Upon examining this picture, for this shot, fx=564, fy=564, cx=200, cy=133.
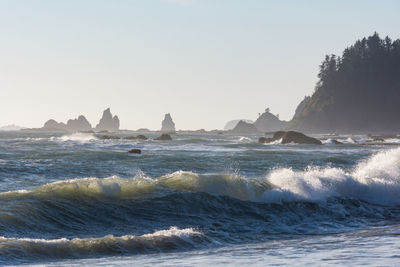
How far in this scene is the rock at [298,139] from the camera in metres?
59.5

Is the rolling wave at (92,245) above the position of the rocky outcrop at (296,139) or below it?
below

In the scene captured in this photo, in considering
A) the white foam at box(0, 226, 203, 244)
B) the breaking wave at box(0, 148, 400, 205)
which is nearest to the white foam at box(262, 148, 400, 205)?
the breaking wave at box(0, 148, 400, 205)

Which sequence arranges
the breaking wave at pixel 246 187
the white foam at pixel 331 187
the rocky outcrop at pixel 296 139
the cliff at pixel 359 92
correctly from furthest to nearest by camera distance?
the cliff at pixel 359 92, the rocky outcrop at pixel 296 139, the white foam at pixel 331 187, the breaking wave at pixel 246 187

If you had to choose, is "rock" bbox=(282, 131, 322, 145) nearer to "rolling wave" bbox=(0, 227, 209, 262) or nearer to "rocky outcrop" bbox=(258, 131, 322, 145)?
"rocky outcrop" bbox=(258, 131, 322, 145)

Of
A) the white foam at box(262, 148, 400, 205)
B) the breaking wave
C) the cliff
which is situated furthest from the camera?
the cliff

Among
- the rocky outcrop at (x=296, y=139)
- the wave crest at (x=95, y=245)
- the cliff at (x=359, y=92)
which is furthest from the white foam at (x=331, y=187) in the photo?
the cliff at (x=359, y=92)

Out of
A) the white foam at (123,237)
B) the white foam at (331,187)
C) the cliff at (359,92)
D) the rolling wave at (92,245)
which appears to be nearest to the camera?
the rolling wave at (92,245)

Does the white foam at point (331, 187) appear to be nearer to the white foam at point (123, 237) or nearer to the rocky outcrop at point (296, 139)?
the white foam at point (123, 237)

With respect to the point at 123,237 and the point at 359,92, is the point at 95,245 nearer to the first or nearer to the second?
the point at 123,237

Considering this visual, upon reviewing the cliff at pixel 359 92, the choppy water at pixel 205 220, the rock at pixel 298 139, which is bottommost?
the choppy water at pixel 205 220

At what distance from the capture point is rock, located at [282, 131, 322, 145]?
2343 inches

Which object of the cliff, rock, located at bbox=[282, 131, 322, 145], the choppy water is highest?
the cliff

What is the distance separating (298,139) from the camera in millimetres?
60500

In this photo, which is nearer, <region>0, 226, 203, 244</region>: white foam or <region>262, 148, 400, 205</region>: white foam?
<region>0, 226, 203, 244</region>: white foam
